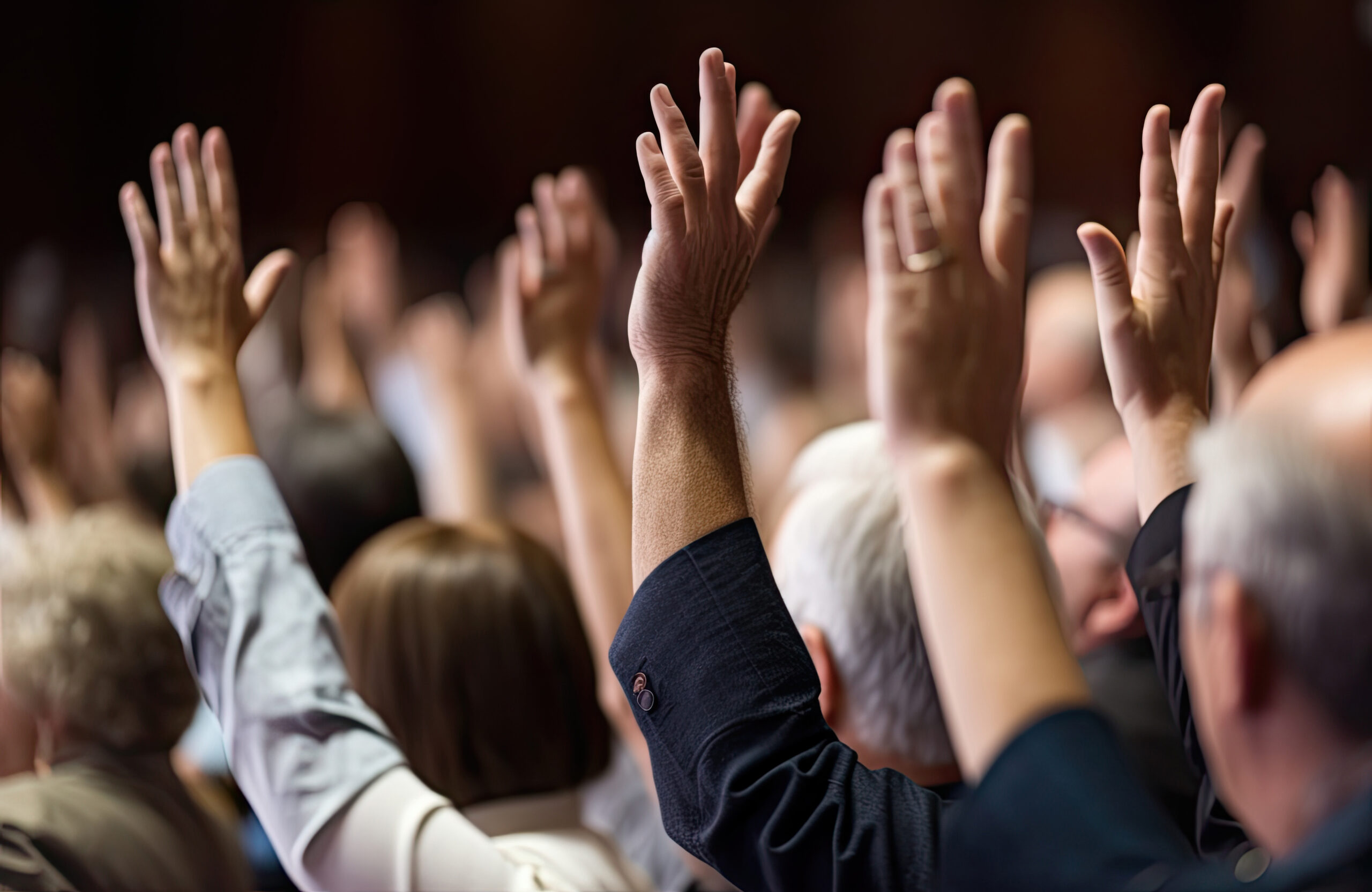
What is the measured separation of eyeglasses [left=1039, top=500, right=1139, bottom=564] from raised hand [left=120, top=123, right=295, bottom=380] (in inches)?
40.3

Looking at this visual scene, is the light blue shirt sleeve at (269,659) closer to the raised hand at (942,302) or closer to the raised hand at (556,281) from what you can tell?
the raised hand at (556,281)

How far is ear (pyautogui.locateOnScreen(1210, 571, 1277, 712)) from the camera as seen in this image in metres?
0.68

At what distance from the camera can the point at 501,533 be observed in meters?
1.67

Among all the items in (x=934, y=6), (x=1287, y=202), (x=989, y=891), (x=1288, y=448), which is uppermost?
(x=934, y=6)

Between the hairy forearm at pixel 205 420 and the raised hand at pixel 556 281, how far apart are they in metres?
0.43

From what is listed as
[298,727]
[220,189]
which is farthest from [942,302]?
[220,189]

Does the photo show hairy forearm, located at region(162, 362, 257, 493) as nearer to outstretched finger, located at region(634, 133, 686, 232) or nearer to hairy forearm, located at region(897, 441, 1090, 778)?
outstretched finger, located at region(634, 133, 686, 232)

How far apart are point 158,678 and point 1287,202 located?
5315 millimetres

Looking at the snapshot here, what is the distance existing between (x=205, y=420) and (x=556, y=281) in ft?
1.82

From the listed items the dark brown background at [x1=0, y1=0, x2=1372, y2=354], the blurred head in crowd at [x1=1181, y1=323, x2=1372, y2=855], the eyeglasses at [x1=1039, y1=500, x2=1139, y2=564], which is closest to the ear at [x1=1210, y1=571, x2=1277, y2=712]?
the blurred head in crowd at [x1=1181, y1=323, x2=1372, y2=855]

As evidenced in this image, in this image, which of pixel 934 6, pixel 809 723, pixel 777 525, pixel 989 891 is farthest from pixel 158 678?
pixel 934 6

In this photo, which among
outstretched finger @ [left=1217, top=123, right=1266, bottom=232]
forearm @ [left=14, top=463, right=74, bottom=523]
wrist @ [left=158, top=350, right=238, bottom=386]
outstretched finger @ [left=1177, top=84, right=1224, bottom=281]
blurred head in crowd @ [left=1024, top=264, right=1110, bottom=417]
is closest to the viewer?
outstretched finger @ [left=1177, top=84, right=1224, bottom=281]

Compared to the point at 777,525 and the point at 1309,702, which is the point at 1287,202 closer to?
the point at 777,525

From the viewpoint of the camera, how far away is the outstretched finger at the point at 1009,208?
91cm
